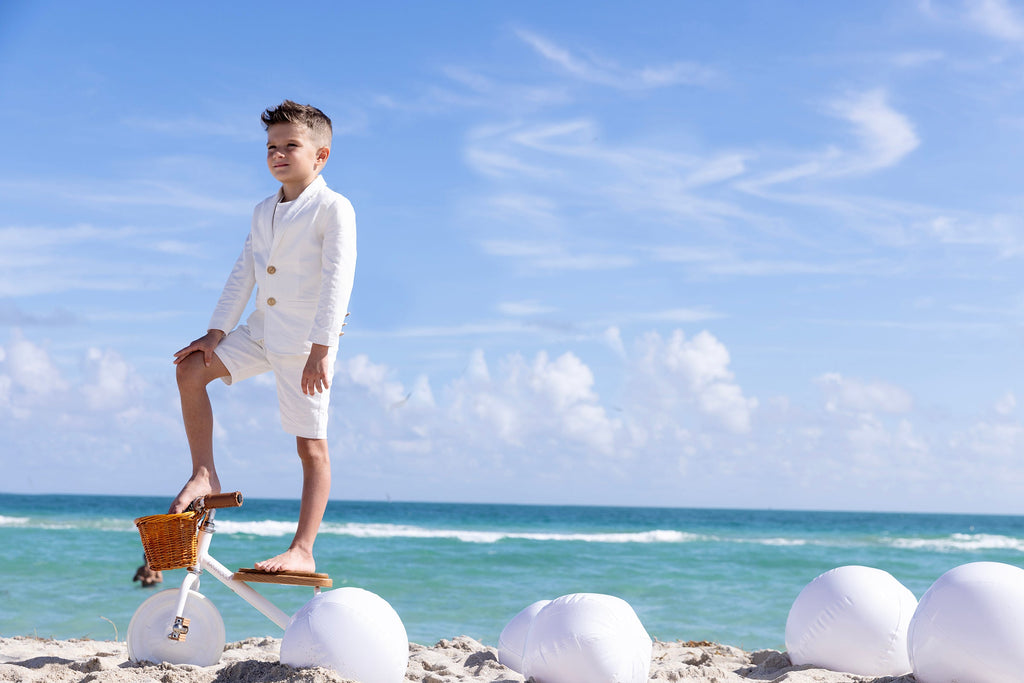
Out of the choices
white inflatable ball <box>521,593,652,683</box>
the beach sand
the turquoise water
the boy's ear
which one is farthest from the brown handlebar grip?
the turquoise water

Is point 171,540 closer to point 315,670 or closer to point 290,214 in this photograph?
point 315,670

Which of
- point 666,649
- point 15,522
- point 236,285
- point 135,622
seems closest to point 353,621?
point 135,622

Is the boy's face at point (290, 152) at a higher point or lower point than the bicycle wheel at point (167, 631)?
higher

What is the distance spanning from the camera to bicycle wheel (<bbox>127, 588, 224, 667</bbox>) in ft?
12.8

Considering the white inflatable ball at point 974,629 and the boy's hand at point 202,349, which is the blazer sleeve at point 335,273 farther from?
the white inflatable ball at point 974,629

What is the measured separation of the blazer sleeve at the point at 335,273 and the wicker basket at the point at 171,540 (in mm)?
926

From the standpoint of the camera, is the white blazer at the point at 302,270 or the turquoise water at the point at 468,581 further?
the turquoise water at the point at 468,581

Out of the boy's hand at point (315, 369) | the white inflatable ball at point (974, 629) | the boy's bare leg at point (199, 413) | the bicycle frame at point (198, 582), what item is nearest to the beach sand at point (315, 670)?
the bicycle frame at point (198, 582)

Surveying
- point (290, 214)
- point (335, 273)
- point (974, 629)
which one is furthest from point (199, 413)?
point (974, 629)

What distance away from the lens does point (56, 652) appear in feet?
16.1

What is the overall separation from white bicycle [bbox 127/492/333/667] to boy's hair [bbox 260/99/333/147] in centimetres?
171

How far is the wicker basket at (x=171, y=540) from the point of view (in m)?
3.68

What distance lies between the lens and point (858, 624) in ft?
13.4

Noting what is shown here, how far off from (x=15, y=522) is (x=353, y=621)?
28.8 metres
